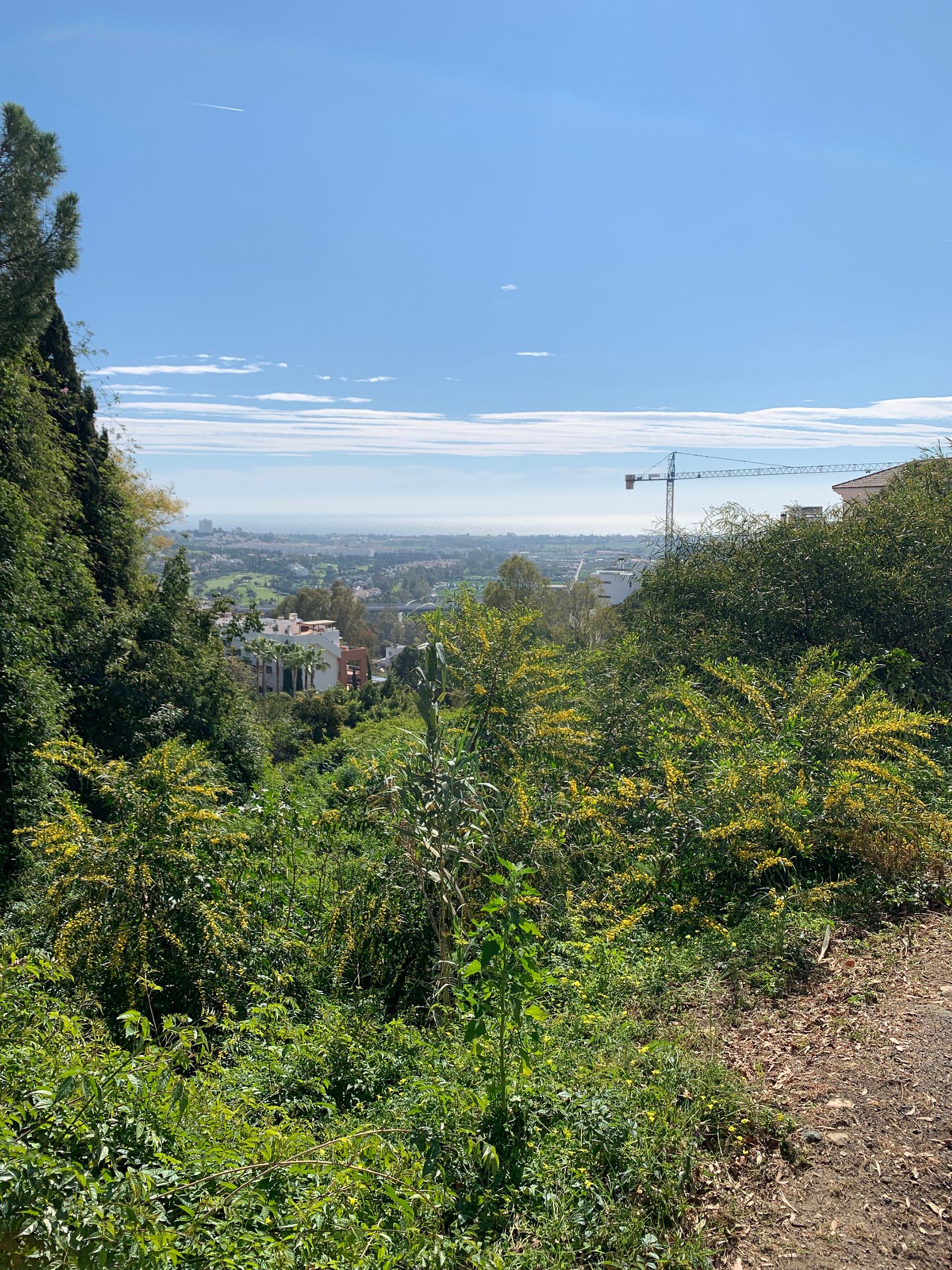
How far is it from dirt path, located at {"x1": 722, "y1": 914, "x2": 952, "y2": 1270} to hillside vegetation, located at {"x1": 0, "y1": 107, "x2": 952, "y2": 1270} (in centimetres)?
19

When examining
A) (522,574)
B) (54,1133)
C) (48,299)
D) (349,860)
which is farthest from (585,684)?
(522,574)

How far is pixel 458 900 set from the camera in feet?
14.6

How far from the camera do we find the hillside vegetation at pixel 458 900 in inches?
91.7

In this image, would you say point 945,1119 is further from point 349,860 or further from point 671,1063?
point 349,860

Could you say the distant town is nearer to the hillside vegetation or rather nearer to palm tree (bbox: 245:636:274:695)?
palm tree (bbox: 245:636:274:695)

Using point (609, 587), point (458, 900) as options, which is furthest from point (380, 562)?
→ point (458, 900)

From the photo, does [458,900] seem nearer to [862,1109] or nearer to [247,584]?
[862,1109]

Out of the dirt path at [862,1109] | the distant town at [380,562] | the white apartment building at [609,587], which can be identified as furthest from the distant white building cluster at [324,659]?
the dirt path at [862,1109]

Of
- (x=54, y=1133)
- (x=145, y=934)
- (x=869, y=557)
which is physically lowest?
(x=145, y=934)

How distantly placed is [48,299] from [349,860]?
792 cm

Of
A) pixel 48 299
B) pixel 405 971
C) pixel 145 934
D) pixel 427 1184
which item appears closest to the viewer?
pixel 427 1184

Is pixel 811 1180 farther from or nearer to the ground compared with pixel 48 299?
nearer to the ground

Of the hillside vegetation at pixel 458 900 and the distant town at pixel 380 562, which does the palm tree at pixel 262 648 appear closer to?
the hillside vegetation at pixel 458 900

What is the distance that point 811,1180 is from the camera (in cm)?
258
